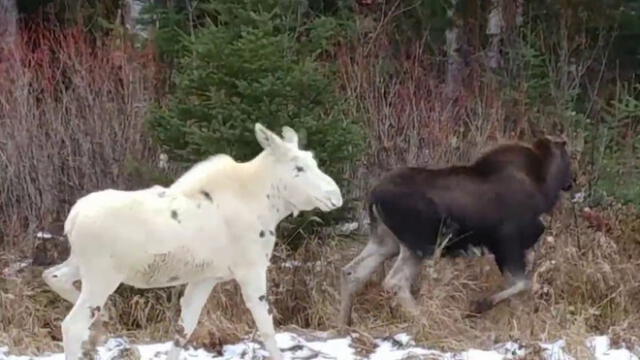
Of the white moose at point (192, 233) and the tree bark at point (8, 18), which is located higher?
the tree bark at point (8, 18)

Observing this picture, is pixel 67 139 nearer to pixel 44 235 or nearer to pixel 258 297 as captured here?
pixel 44 235

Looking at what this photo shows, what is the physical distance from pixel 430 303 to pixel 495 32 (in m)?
7.78

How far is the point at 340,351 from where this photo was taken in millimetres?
7504

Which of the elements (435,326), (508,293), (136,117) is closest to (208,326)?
(435,326)

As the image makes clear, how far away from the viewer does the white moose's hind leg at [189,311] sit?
261 inches

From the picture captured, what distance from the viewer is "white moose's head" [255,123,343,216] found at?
663cm

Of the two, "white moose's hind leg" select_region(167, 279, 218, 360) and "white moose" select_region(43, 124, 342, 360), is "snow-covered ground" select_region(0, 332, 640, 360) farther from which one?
"white moose" select_region(43, 124, 342, 360)

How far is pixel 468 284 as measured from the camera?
8875mm

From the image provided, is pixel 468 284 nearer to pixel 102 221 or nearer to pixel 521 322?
pixel 521 322

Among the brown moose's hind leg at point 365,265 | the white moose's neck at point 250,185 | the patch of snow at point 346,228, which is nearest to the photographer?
the white moose's neck at point 250,185

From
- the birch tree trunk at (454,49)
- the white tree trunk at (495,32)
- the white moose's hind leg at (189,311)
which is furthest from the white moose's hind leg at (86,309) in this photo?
the white tree trunk at (495,32)

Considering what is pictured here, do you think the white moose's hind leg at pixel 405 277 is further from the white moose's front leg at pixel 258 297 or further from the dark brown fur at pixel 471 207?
the white moose's front leg at pixel 258 297

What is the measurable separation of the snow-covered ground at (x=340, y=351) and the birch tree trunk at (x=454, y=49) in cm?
745

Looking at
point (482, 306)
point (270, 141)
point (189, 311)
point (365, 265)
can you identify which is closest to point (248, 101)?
point (365, 265)
